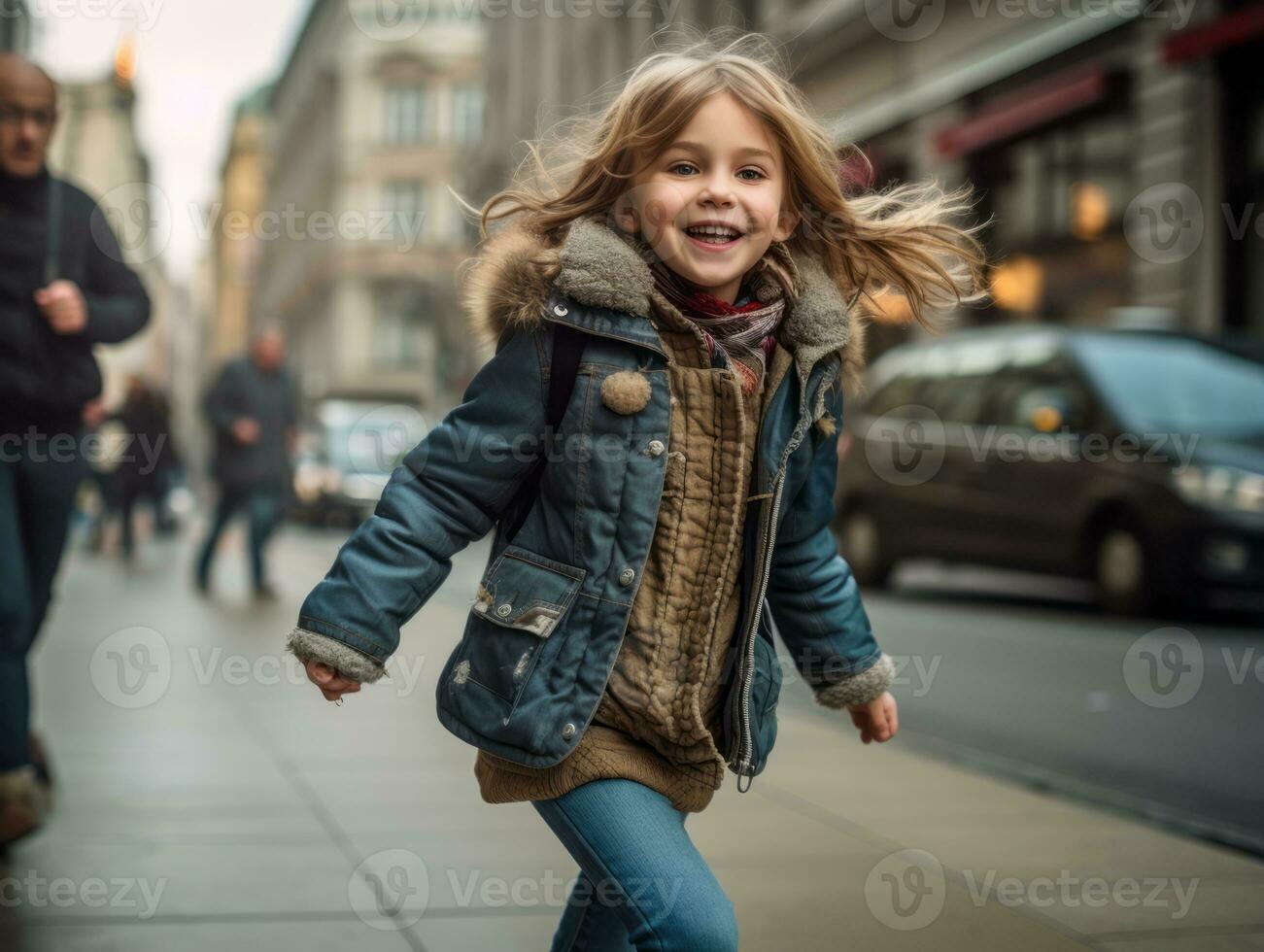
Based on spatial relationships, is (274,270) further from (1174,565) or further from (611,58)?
(1174,565)

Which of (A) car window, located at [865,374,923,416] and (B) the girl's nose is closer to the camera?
(B) the girl's nose

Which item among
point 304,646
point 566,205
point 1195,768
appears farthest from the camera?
point 1195,768

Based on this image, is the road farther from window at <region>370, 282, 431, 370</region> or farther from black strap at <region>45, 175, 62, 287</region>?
window at <region>370, 282, 431, 370</region>

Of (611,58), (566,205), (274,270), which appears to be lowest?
(274,270)

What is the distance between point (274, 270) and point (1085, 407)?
92408 mm

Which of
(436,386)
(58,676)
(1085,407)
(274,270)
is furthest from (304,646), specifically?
(274,270)

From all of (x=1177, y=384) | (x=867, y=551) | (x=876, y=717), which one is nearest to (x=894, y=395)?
(x=867, y=551)

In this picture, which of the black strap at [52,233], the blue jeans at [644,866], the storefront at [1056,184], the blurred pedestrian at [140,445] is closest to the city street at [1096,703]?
the blue jeans at [644,866]

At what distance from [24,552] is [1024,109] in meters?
15.0

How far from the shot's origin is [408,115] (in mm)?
66312

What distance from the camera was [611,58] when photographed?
3412 centimetres

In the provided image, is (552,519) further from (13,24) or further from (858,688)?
(13,24)

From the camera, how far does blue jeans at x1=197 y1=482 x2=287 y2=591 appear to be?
12.3 m

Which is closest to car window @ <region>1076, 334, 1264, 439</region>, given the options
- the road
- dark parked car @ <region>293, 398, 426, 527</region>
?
the road
